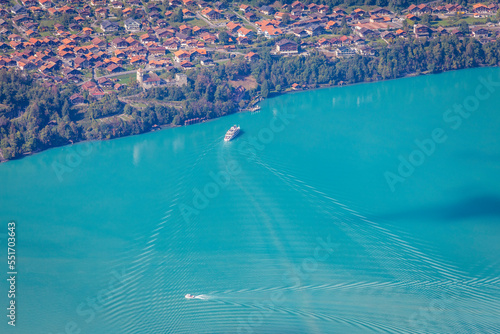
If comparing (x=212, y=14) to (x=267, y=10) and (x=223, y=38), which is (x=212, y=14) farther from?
(x=223, y=38)

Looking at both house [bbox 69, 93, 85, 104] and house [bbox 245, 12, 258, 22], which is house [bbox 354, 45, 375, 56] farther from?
house [bbox 69, 93, 85, 104]

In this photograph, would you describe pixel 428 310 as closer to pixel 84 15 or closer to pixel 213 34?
pixel 213 34

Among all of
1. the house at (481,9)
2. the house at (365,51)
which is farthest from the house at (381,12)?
the house at (365,51)

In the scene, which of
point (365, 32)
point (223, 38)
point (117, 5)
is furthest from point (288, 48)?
point (117, 5)

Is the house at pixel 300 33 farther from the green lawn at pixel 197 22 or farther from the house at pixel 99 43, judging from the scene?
the house at pixel 99 43

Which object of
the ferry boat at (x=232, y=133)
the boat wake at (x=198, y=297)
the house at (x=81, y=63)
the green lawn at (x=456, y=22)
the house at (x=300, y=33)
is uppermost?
the green lawn at (x=456, y=22)

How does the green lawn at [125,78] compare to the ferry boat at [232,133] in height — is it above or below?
above
